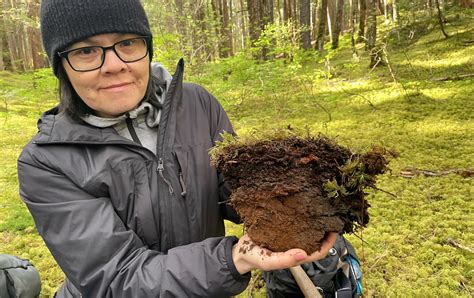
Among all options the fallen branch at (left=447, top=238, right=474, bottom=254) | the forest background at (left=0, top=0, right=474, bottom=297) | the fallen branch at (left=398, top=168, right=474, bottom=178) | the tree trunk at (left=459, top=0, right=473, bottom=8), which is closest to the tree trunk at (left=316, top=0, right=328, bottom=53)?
the forest background at (left=0, top=0, right=474, bottom=297)

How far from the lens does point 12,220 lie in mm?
4625

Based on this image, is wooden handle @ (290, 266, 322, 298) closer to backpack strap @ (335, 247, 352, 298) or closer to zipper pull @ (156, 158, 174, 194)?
backpack strap @ (335, 247, 352, 298)

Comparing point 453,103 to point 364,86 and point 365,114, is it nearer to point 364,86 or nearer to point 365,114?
point 365,114

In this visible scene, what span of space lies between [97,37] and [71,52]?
5.4 inches

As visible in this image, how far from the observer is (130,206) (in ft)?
5.29

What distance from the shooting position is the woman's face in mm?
1561

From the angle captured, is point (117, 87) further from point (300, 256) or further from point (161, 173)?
point (300, 256)

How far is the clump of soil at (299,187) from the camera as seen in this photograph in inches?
53.0

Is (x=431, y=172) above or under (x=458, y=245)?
above

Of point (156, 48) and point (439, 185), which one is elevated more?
point (156, 48)

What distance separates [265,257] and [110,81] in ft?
3.43

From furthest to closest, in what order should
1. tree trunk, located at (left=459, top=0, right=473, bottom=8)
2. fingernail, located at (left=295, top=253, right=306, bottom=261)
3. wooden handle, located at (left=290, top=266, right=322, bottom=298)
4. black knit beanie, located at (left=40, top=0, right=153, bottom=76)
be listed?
tree trunk, located at (left=459, top=0, right=473, bottom=8)
wooden handle, located at (left=290, top=266, right=322, bottom=298)
black knit beanie, located at (left=40, top=0, right=153, bottom=76)
fingernail, located at (left=295, top=253, right=306, bottom=261)

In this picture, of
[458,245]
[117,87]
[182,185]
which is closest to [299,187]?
[182,185]

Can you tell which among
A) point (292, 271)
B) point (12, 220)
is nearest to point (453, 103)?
point (292, 271)
